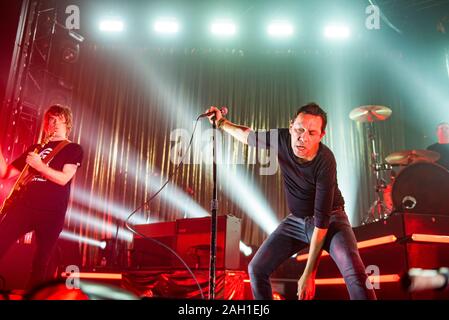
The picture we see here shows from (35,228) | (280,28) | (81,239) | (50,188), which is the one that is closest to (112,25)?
(280,28)

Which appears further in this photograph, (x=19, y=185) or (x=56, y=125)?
(x=56, y=125)

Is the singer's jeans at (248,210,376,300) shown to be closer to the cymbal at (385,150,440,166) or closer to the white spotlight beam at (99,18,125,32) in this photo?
the cymbal at (385,150,440,166)

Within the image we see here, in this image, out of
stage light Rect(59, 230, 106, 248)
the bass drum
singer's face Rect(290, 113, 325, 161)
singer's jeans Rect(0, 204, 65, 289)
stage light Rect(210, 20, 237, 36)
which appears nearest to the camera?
singer's face Rect(290, 113, 325, 161)

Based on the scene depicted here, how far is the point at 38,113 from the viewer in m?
6.41

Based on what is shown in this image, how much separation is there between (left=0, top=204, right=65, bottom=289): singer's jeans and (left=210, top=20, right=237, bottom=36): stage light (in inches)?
247

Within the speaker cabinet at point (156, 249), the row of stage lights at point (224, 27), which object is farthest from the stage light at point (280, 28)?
the speaker cabinet at point (156, 249)

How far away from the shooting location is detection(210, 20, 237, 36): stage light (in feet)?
28.3

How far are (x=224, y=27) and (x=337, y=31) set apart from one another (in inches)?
95.7

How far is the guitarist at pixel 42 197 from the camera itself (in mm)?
3445

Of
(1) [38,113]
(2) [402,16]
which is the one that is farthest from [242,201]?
(2) [402,16]

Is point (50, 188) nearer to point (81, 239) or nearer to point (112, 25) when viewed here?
point (81, 239)

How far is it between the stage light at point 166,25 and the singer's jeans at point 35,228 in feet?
20.0

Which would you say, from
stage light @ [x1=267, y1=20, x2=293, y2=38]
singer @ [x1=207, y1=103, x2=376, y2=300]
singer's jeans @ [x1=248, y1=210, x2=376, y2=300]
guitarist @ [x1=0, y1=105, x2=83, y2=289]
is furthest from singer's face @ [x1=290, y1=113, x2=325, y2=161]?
stage light @ [x1=267, y1=20, x2=293, y2=38]

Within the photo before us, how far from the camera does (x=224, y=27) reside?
865 centimetres
